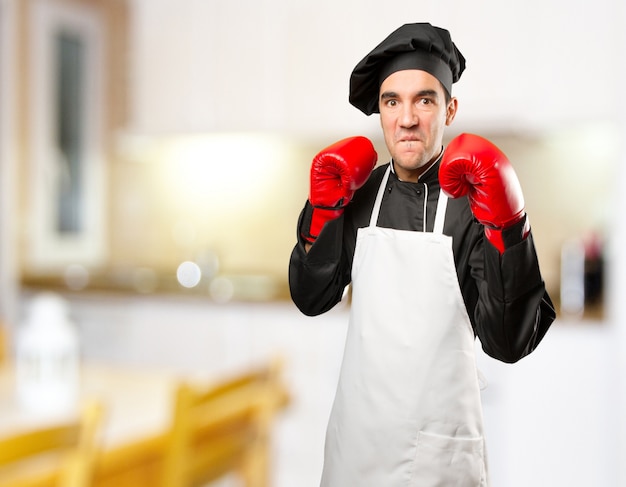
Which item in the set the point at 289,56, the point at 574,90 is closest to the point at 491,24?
the point at 289,56

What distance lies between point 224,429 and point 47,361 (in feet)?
1.03

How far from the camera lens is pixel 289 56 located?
456 millimetres

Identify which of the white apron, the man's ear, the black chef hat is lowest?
the white apron

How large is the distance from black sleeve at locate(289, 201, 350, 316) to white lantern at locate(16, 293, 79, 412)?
1.08 metres

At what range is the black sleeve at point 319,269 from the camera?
0.19 m

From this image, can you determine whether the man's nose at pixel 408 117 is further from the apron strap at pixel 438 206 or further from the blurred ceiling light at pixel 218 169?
the blurred ceiling light at pixel 218 169

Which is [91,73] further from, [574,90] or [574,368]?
[574,368]

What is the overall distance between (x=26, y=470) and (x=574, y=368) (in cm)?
102

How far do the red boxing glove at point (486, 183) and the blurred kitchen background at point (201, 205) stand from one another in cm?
39

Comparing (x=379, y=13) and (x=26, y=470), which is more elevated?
(x=379, y=13)

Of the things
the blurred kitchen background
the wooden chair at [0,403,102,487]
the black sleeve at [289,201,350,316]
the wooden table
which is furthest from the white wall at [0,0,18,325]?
the black sleeve at [289,201,350,316]

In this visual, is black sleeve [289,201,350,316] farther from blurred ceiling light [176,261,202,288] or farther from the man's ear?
blurred ceiling light [176,261,202,288]

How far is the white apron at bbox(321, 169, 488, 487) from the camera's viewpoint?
168mm

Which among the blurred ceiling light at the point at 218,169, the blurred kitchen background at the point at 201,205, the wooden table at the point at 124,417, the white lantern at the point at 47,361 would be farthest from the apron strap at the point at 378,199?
the blurred ceiling light at the point at 218,169
